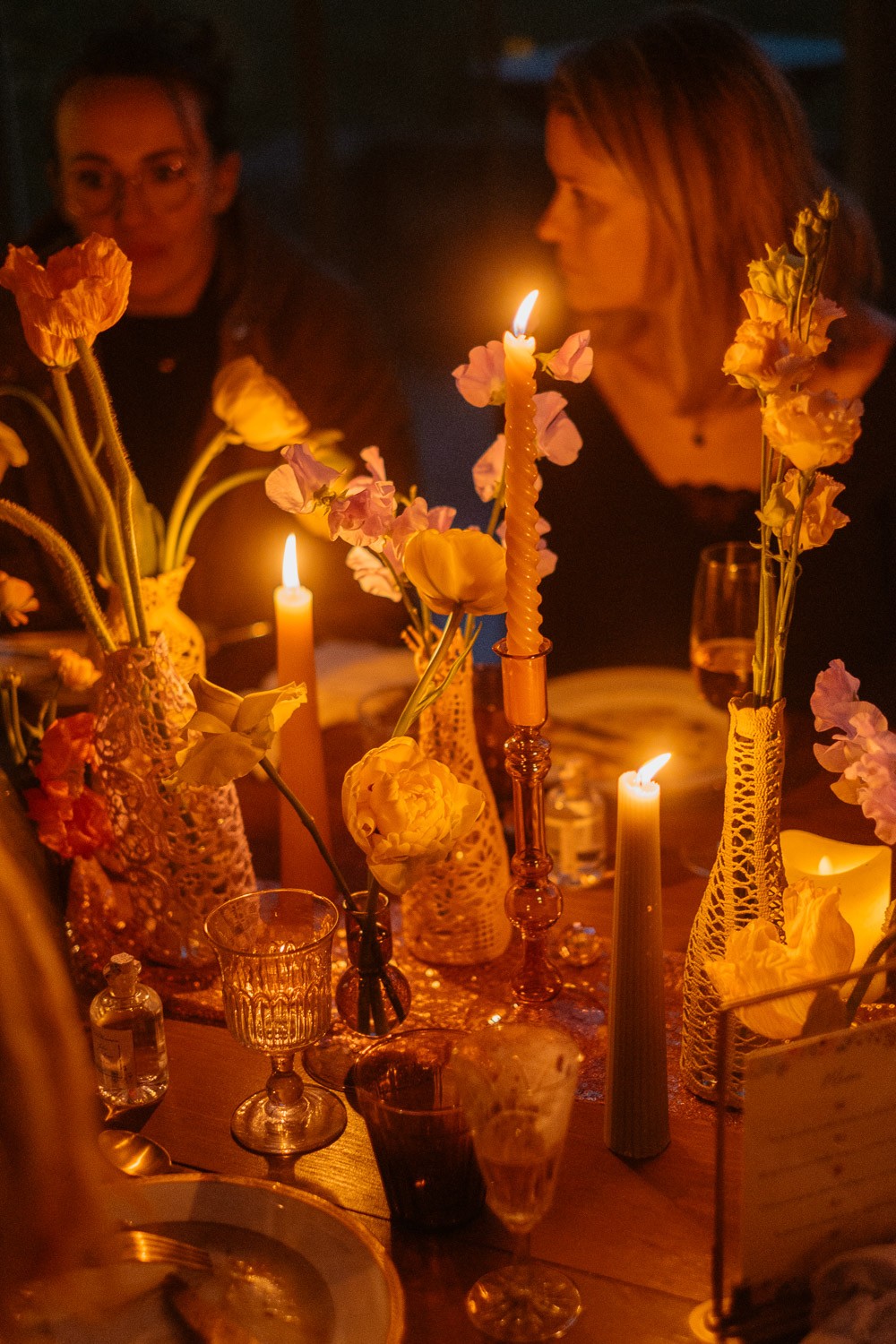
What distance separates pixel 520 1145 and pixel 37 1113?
24 cm

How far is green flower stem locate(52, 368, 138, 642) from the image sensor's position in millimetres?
951

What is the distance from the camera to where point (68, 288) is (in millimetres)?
859

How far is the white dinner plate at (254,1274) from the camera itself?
689mm

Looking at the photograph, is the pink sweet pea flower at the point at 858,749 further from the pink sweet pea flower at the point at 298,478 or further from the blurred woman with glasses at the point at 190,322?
the blurred woman with glasses at the point at 190,322

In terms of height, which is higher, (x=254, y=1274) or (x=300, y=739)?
(x=300, y=739)

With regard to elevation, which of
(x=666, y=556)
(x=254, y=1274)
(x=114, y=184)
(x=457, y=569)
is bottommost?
(x=666, y=556)

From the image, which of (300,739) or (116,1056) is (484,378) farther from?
(116,1056)

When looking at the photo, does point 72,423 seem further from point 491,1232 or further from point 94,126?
point 94,126

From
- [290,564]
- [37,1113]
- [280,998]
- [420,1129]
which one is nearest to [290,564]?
[290,564]

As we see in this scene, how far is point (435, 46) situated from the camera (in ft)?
12.7

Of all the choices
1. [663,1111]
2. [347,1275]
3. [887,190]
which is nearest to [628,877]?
[663,1111]

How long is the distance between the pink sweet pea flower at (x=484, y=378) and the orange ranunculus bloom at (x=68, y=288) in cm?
23

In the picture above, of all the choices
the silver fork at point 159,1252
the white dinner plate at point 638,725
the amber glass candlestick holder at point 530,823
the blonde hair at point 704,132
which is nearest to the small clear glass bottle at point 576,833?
the white dinner plate at point 638,725

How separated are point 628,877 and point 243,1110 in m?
0.30
